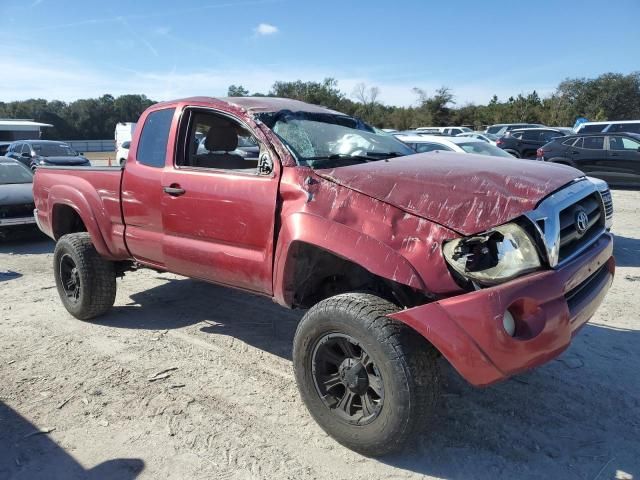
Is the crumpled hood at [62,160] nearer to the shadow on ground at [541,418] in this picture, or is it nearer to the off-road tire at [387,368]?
the shadow on ground at [541,418]

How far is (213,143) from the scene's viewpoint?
4.14 metres

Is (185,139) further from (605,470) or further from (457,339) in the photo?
(605,470)

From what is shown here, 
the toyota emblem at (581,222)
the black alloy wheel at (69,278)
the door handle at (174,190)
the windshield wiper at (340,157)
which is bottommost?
the black alloy wheel at (69,278)

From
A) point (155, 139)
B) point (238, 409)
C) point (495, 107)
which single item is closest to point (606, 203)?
point (238, 409)

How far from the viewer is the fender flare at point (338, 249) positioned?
8.16 feet

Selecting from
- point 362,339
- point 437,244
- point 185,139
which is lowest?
point 362,339

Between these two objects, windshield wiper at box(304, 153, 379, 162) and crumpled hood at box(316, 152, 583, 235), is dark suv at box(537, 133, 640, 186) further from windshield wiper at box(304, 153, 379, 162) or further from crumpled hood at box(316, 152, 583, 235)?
windshield wiper at box(304, 153, 379, 162)

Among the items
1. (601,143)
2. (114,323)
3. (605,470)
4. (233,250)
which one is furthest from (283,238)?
(601,143)

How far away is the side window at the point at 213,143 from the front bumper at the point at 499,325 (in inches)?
79.2

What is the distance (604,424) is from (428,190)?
1807 millimetres

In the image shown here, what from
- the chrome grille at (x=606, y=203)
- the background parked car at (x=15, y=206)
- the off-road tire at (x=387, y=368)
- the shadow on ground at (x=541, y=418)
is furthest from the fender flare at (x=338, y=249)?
the background parked car at (x=15, y=206)

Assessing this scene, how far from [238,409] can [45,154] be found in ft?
54.8

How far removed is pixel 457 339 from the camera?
2.33m

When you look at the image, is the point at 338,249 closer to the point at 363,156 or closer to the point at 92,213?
the point at 363,156
